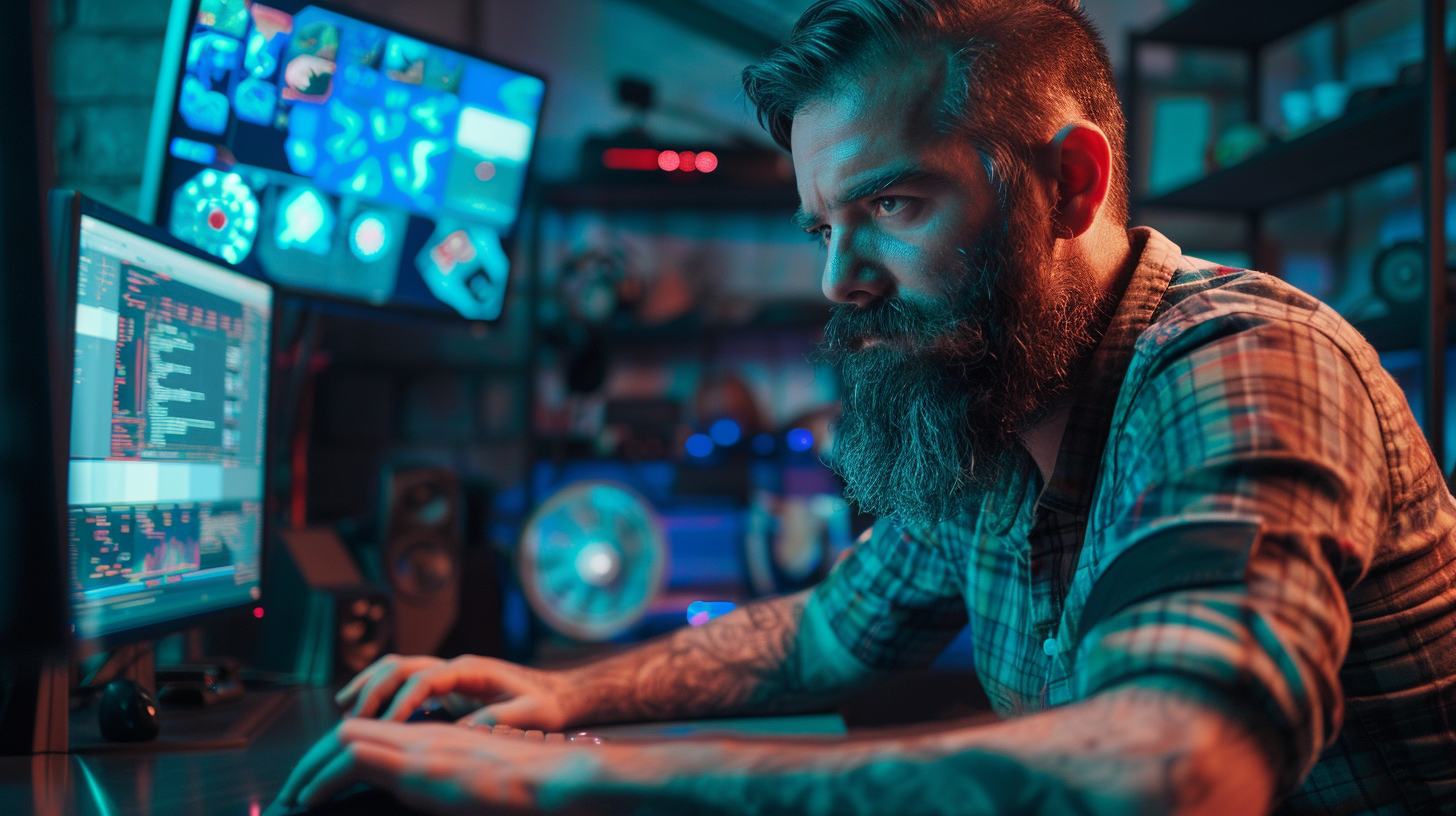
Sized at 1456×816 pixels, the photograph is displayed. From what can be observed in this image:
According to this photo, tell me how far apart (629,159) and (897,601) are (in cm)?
227

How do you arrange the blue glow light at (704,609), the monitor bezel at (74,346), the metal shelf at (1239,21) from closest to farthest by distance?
the monitor bezel at (74,346) < the metal shelf at (1239,21) < the blue glow light at (704,609)

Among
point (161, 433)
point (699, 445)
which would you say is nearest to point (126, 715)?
point (161, 433)

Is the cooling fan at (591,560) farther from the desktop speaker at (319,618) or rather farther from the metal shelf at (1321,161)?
the metal shelf at (1321,161)

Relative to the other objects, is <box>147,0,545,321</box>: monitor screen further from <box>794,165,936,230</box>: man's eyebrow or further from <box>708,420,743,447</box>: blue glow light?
<box>708,420,743,447</box>: blue glow light

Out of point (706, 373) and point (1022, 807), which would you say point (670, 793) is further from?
point (706, 373)

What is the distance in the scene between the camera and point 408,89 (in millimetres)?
1373

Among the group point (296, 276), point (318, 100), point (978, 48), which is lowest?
point (296, 276)

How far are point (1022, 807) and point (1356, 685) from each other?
40 centimetres

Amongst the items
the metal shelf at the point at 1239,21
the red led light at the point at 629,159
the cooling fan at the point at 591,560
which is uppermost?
the metal shelf at the point at 1239,21

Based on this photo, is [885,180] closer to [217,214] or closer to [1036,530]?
[1036,530]

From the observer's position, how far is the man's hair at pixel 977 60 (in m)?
0.74

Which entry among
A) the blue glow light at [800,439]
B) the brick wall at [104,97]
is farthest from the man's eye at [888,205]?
the blue glow light at [800,439]

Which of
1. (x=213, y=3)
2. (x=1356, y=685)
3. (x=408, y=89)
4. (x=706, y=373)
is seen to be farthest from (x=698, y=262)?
(x=1356, y=685)

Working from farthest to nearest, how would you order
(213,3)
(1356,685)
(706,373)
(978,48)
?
(706,373)
(213,3)
(978,48)
(1356,685)
